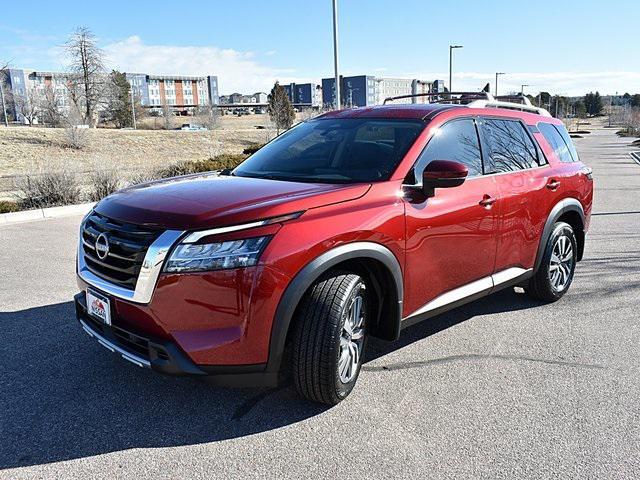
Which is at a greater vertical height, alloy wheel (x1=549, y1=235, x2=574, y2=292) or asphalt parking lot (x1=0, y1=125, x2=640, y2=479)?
alloy wheel (x1=549, y1=235, x2=574, y2=292)

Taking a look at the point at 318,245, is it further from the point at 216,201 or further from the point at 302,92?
the point at 302,92

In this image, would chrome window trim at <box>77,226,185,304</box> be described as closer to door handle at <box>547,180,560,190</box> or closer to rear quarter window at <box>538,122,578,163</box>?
door handle at <box>547,180,560,190</box>

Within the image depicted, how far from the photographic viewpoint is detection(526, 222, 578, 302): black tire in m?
5.09

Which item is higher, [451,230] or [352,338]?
[451,230]

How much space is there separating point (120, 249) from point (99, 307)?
0.44 m

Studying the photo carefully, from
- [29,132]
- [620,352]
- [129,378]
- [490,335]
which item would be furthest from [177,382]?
[29,132]

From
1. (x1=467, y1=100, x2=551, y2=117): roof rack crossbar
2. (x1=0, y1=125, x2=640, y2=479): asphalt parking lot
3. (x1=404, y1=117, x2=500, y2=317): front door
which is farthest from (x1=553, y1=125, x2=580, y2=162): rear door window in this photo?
(x1=404, y1=117, x2=500, y2=317): front door

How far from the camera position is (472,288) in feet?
13.9

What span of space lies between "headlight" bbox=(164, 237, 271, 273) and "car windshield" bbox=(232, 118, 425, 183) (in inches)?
38.8

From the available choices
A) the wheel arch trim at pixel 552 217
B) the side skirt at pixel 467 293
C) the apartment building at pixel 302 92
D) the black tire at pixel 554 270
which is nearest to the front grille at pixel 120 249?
the side skirt at pixel 467 293

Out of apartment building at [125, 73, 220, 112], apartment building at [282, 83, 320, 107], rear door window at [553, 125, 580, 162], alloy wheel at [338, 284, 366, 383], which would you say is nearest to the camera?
alloy wheel at [338, 284, 366, 383]

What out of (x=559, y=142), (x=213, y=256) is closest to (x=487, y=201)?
(x=559, y=142)

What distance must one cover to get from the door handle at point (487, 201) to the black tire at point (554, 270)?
1105 mm

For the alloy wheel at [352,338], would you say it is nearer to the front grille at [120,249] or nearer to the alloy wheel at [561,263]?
the front grille at [120,249]
